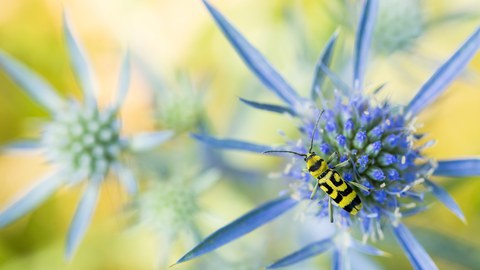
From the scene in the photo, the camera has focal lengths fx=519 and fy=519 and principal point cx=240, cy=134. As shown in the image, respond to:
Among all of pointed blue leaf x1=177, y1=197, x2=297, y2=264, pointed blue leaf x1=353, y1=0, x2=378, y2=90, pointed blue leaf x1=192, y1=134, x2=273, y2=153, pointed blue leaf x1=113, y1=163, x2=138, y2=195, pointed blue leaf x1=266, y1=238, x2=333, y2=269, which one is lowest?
pointed blue leaf x1=113, y1=163, x2=138, y2=195

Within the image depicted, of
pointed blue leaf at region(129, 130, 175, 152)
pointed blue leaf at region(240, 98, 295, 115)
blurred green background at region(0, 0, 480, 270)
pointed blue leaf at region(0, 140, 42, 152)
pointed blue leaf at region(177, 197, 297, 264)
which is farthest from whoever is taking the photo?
blurred green background at region(0, 0, 480, 270)

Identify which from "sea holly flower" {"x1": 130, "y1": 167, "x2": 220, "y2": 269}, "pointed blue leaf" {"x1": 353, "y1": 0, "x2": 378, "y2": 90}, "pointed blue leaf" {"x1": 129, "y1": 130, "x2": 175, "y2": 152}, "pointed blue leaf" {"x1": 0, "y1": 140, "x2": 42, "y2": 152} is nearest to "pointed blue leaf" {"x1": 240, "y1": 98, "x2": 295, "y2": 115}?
"pointed blue leaf" {"x1": 353, "y1": 0, "x2": 378, "y2": 90}

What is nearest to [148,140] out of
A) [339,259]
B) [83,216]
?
[83,216]

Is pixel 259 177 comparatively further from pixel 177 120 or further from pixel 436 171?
pixel 436 171

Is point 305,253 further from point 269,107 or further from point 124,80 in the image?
point 124,80

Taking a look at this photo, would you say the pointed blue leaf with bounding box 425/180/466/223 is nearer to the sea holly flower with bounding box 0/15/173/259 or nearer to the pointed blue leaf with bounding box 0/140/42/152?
the sea holly flower with bounding box 0/15/173/259

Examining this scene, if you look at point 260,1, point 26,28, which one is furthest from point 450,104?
point 26,28
